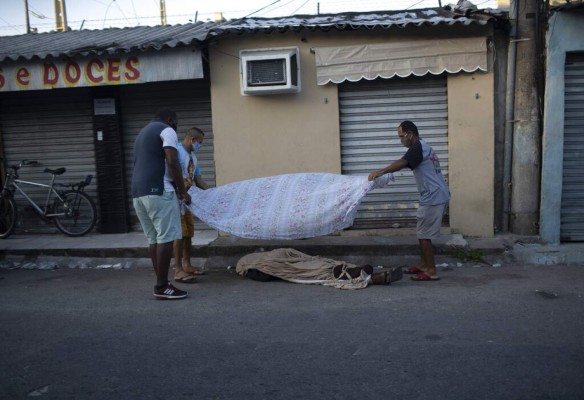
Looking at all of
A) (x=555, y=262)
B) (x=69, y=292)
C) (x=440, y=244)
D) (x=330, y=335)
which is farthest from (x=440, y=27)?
(x=69, y=292)

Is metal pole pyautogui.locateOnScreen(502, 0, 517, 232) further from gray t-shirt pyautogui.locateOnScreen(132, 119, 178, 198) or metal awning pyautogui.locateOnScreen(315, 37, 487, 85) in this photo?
gray t-shirt pyautogui.locateOnScreen(132, 119, 178, 198)

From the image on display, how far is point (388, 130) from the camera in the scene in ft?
28.8

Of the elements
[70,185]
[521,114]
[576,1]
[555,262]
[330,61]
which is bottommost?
[555,262]

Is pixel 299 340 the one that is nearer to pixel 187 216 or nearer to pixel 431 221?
pixel 431 221

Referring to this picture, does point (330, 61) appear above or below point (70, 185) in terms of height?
above

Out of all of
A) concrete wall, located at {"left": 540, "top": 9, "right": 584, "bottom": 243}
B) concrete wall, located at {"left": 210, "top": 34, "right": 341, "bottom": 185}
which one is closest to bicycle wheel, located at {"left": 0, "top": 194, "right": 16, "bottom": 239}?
concrete wall, located at {"left": 210, "top": 34, "right": 341, "bottom": 185}

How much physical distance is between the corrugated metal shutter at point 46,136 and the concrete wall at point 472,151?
583cm

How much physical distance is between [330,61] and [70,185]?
4.66 meters

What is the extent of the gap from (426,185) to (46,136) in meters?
6.66

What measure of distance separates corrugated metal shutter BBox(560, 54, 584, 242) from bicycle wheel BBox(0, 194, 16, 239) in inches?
328

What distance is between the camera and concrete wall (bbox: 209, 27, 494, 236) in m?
8.45

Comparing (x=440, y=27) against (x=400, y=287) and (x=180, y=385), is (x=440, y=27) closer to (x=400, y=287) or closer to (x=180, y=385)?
(x=400, y=287)

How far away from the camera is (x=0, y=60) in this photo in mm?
8734

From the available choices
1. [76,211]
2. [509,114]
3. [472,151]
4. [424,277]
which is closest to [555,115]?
[509,114]
